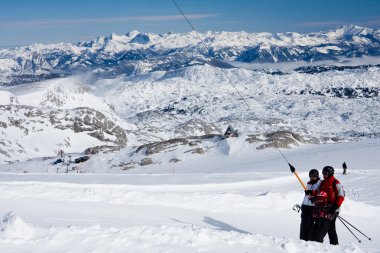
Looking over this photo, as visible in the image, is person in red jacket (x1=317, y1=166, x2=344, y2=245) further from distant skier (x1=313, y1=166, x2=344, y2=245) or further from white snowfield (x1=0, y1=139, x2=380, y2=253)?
white snowfield (x1=0, y1=139, x2=380, y2=253)

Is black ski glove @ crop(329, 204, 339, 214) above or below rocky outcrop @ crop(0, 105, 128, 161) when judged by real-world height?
below

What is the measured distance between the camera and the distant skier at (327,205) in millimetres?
11758

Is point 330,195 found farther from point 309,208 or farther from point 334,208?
point 309,208

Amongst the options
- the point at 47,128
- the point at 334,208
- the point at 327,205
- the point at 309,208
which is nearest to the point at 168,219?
the point at 309,208

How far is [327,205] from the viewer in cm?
1177

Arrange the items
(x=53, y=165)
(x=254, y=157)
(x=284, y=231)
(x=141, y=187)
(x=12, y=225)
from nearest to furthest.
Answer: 1. (x=12, y=225)
2. (x=284, y=231)
3. (x=141, y=187)
4. (x=254, y=157)
5. (x=53, y=165)

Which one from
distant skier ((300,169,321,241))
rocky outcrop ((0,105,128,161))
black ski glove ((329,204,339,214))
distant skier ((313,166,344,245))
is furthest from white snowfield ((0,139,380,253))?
rocky outcrop ((0,105,128,161))

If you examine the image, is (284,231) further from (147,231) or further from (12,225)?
(12,225)

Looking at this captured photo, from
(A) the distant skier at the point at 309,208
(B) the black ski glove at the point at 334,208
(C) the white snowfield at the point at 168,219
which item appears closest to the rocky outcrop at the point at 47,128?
(C) the white snowfield at the point at 168,219

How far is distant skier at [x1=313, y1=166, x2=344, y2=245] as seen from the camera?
38.6 ft

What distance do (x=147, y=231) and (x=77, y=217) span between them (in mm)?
3926

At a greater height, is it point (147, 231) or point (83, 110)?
point (83, 110)

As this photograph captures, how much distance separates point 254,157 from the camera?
7612 cm

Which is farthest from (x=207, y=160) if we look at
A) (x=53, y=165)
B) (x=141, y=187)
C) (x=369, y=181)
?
(x=141, y=187)
